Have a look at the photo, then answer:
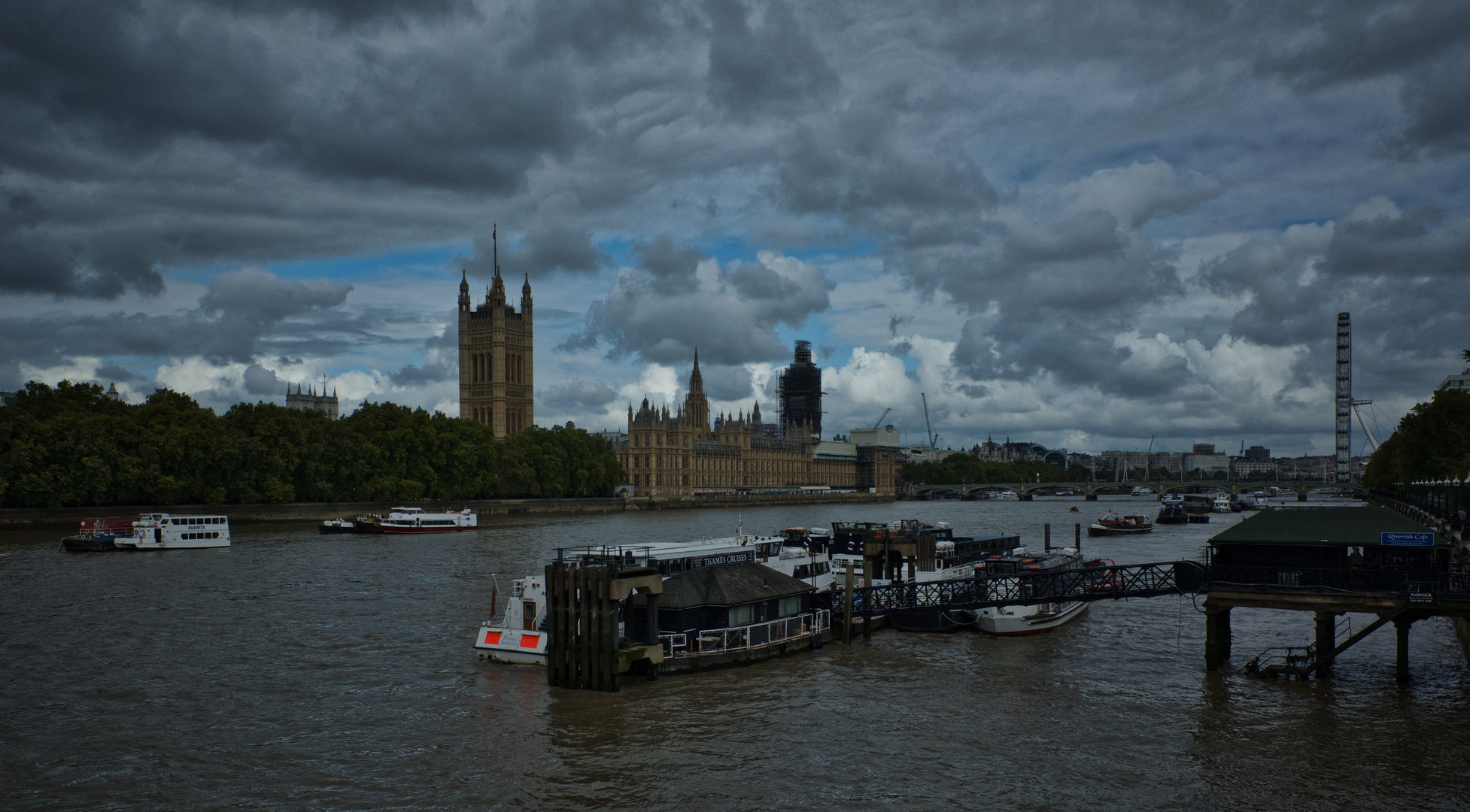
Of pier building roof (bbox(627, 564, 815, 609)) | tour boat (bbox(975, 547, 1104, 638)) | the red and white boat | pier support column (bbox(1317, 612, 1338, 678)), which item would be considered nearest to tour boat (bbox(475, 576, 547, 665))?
pier building roof (bbox(627, 564, 815, 609))

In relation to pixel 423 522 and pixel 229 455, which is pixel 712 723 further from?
pixel 229 455

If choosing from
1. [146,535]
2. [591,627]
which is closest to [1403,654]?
[591,627]

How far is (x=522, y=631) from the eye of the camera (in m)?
33.0

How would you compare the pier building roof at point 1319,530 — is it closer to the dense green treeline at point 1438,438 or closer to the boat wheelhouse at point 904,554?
the boat wheelhouse at point 904,554

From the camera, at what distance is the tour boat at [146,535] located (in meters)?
68.4

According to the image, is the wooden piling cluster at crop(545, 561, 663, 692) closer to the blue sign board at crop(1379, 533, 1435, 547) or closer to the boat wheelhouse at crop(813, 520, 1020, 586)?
the boat wheelhouse at crop(813, 520, 1020, 586)

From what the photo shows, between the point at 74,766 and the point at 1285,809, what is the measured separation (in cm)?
2418

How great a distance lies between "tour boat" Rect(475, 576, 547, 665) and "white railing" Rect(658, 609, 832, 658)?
4.06 meters

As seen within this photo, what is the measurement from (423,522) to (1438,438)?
77209mm

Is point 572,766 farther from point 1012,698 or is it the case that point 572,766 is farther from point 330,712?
point 1012,698

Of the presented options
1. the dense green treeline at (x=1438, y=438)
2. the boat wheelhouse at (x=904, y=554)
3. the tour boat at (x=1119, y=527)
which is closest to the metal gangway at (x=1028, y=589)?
the boat wheelhouse at (x=904, y=554)

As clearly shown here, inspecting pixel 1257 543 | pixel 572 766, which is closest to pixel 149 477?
pixel 572 766

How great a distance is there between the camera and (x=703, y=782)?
22.3 meters

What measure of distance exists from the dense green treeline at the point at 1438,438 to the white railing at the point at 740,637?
44.4 metres
